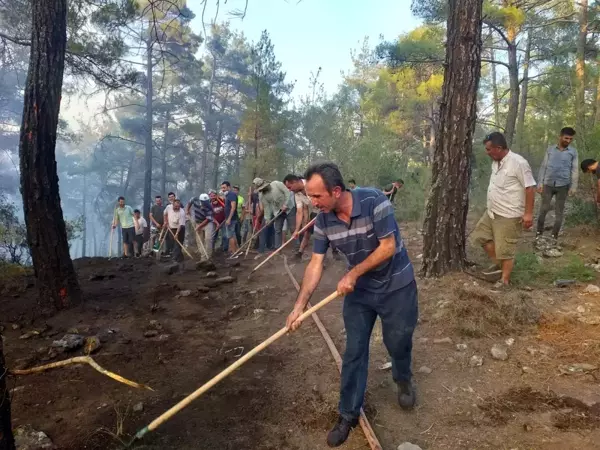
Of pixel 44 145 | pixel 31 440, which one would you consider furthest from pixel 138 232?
pixel 31 440

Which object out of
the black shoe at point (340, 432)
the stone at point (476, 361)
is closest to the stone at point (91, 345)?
the black shoe at point (340, 432)

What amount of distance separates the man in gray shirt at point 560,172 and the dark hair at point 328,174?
15.8 ft

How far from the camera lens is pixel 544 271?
5.05 meters

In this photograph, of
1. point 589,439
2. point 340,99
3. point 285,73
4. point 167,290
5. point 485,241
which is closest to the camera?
point 589,439

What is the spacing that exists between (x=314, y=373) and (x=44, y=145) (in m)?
4.27

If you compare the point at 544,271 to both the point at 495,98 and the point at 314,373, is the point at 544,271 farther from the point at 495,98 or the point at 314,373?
the point at 495,98

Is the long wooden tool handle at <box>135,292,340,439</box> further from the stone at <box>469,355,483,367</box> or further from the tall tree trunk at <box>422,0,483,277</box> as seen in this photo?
the tall tree trunk at <box>422,0,483,277</box>

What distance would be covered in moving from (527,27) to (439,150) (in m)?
9.62

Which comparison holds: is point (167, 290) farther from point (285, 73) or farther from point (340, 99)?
point (340, 99)

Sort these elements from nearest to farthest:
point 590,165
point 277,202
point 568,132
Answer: point 590,165, point 568,132, point 277,202

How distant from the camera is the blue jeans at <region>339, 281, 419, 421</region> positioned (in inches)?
104

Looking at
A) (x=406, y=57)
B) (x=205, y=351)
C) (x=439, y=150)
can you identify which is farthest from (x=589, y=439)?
(x=406, y=57)

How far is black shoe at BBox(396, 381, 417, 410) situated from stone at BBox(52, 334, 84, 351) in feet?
10.8

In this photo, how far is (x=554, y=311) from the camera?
4.07 metres
